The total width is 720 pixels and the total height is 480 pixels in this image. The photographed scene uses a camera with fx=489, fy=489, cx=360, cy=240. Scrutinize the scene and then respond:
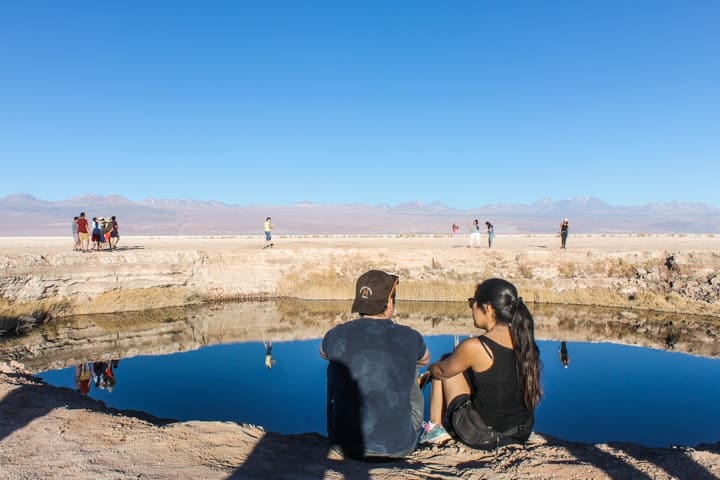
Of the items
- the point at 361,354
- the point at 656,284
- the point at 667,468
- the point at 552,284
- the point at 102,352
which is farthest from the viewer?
the point at 552,284

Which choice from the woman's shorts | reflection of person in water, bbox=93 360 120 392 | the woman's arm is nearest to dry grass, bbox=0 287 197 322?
reflection of person in water, bbox=93 360 120 392

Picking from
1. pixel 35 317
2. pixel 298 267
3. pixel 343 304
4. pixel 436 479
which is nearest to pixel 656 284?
pixel 343 304

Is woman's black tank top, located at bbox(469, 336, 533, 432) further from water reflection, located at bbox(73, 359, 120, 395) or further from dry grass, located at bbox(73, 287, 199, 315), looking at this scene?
dry grass, located at bbox(73, 287, 199, 315)

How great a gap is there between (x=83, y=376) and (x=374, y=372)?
12689 millimetres

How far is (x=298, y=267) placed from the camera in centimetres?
2891

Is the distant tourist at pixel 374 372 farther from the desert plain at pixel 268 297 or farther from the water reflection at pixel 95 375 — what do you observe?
the water reflection at pixel 95 375

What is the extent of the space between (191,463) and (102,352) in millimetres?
13098

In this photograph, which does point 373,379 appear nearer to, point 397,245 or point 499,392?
point 499,392

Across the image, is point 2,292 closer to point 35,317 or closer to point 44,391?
point 35,317

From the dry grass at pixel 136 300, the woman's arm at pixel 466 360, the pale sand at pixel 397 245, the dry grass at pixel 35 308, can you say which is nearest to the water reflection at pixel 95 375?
the dry grass at pixel 35 308

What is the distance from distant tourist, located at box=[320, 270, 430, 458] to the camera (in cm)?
491

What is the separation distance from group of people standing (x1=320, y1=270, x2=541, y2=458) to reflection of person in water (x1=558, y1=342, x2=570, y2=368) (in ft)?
39.2

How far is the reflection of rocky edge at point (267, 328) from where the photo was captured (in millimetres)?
17453

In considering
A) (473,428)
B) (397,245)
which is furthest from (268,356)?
(397,245)
